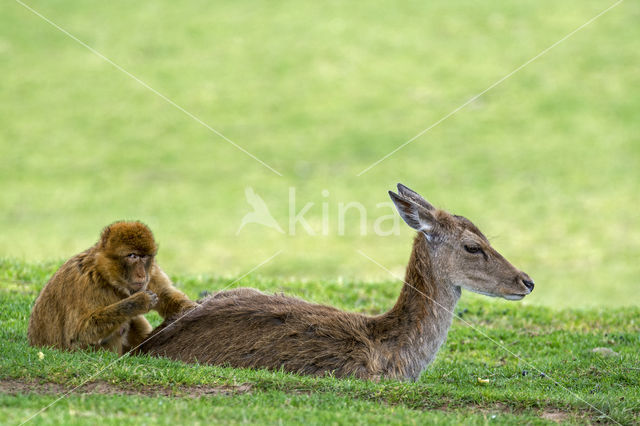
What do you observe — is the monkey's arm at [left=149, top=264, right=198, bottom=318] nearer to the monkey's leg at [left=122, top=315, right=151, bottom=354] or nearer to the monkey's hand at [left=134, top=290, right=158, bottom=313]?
the monkey's leg at [left=122, top=315, right=151, bottom=354]

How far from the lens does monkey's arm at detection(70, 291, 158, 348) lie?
28.3 feet

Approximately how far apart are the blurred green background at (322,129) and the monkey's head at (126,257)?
16.1 m

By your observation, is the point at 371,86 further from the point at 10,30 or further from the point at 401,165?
the point at 10,30

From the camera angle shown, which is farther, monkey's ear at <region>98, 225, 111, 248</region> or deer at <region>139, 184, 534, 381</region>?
deer at <region>139, 184, 534, 381</region>

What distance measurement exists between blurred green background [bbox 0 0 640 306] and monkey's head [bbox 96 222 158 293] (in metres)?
16.1

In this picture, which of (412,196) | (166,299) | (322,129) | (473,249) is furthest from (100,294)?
(322,129)

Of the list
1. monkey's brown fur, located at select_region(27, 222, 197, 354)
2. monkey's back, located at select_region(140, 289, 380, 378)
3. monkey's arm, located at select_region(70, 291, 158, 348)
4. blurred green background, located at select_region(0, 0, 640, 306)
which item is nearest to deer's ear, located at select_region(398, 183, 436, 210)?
monkey's back, located at select_region(140, 289, 380, 378)

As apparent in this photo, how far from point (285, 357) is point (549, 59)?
33363 mm

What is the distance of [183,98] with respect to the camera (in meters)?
38.5

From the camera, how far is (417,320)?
31.5ft

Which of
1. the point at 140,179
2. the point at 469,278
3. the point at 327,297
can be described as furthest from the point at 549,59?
the point at 469,278

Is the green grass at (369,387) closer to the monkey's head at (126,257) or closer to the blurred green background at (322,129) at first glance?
the monkey's head at (126,257)

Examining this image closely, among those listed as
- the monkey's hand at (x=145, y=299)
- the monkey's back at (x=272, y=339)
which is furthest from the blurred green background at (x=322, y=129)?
the monkey's hand at (x=145, y=299)

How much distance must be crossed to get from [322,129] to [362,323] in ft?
89.7
